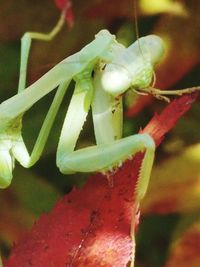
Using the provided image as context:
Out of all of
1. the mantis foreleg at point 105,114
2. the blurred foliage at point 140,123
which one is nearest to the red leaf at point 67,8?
the blurred foliage at point 140,123

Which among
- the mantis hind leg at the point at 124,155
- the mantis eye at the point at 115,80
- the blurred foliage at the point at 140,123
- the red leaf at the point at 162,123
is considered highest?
the mantis eye at the point at 115,80

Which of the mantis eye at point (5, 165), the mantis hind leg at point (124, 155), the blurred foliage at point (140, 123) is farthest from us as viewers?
the blurred foliage at point (140, 123)

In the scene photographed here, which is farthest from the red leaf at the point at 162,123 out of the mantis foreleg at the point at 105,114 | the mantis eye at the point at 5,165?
the mantis eye at the point at 5,165

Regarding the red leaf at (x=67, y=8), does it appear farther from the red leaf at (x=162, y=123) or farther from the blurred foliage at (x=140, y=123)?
the red leaf at (x=162, y=123)

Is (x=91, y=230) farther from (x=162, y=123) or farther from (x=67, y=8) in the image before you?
(x=67, y=8)

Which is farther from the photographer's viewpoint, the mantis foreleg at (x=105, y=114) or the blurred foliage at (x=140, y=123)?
the blurred foliage at (x=140, y=123)

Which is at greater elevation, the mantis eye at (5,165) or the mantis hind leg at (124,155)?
the mantis hind leg at (124,155)

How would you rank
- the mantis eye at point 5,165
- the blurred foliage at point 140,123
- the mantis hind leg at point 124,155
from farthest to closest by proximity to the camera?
the blurred foliage at point 140,123 → the mantis eye at point 5,165 → the mantis hind leg at point 124,155

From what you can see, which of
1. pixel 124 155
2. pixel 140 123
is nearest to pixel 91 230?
pixel 124 155
